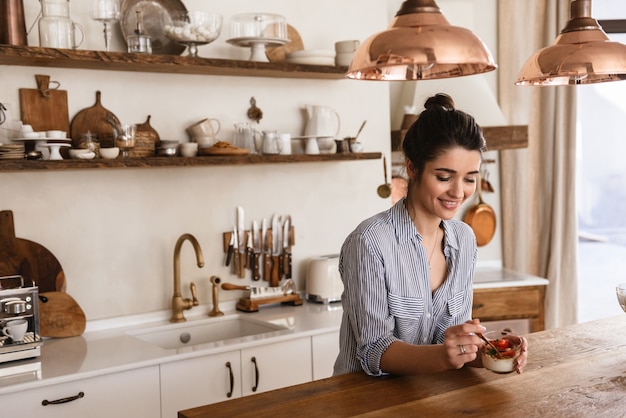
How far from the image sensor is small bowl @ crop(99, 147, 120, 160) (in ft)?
10.3

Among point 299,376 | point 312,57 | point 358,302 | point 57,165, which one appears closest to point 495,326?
point 299,376

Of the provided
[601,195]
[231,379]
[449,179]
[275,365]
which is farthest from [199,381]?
[601,195]

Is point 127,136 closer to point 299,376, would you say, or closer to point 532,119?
point 299,376

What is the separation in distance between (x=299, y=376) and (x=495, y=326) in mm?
1354

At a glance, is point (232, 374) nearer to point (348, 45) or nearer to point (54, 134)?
point (54, 134)

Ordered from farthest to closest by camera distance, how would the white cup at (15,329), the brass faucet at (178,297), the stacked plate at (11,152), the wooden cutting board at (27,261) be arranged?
the brass faucet at (178,297), the wooden cutting board at (27,261), the stacked plate at (11,152), the white cup at (15,329)

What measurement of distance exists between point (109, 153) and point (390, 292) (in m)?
1.48

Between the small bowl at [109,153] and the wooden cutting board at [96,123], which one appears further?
the wooden cutting board at [96,123]

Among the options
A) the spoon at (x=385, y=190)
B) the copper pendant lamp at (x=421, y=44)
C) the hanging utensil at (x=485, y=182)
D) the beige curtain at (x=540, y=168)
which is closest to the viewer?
the copper pendant lamp at (x=421, y=44)

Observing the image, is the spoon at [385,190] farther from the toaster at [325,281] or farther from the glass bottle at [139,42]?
the glass bottle at [139,42]

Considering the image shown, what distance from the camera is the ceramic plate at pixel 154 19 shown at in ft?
10.8

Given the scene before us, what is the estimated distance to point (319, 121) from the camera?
384 centimetres

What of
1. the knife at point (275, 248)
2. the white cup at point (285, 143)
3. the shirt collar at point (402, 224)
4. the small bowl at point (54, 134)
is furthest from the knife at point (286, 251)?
the shirt collar at point (402, 224)

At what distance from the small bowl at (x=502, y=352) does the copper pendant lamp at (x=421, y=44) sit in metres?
0.72
